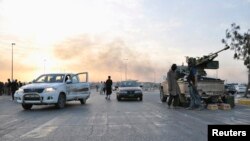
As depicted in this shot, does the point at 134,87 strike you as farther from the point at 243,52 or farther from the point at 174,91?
the point at 243,52

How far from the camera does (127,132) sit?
1127 centimetres

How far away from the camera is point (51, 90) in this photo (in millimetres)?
20766

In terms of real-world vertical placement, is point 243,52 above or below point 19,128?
above

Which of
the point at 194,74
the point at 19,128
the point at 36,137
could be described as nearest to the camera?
the point at 36,137

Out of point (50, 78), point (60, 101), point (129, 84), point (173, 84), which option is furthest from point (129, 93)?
point (173, 84)

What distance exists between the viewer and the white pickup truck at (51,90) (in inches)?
810

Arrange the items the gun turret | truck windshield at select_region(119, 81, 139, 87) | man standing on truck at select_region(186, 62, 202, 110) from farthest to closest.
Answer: truck windshield at select_region(119, 81, 139, 87), the gun turret, man standing on truck at select_region(186, 62, 202, 110)

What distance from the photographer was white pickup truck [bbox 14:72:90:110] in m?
20.6

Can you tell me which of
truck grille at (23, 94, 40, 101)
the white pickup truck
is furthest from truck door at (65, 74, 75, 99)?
truck grille at (23, 94, 40, 101)

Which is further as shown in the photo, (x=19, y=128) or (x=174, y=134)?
(x=19, y=128)

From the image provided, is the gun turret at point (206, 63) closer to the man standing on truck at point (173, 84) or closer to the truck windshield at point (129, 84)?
the man standing on truck at point (173, 84)

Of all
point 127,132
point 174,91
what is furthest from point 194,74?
point 127,132

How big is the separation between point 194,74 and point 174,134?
31.4 ft

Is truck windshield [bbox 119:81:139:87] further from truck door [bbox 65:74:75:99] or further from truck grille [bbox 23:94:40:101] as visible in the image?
truck grille [bbox 23:94:40:101]
